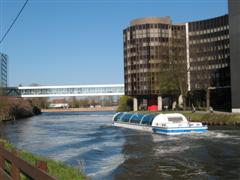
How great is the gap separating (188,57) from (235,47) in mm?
44860

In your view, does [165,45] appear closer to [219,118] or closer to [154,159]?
[219,118]

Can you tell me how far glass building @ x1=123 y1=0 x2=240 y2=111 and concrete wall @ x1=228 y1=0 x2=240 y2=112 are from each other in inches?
1549

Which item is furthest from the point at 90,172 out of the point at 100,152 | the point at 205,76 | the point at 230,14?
the point at 205,76

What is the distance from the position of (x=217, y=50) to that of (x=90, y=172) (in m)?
110

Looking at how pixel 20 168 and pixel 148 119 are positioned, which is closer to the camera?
pixel 20 168

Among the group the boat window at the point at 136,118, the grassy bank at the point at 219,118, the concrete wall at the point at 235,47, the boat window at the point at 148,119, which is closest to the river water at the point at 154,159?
the boat window at the point at 148,119

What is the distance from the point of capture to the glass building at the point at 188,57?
12412cm

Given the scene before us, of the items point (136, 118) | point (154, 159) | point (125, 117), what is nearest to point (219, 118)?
point (136, 118)

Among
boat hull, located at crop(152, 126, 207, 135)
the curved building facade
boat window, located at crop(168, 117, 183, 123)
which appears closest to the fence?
boat hull, located at crop(152, 126, 207, 135)

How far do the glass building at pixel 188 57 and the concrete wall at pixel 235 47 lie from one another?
3935cm

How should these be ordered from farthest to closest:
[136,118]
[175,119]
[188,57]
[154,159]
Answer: [188,57], [136,118], [175,119], [154,159]

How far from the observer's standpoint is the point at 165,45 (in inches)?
5030

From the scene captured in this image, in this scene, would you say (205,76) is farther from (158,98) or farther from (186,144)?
(186,144)

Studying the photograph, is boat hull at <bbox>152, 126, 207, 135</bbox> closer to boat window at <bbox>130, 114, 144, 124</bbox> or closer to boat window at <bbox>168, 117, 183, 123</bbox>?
boat window at <bbox>168, 117, 183, 123</bbox>
